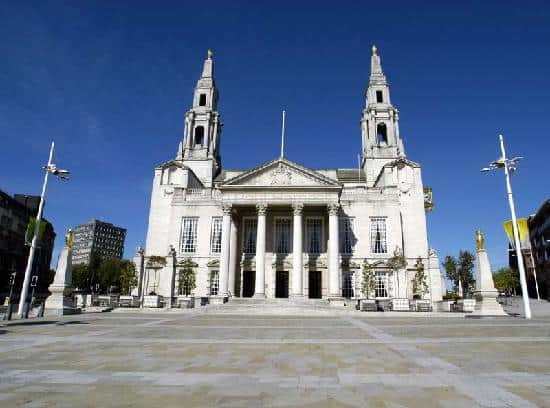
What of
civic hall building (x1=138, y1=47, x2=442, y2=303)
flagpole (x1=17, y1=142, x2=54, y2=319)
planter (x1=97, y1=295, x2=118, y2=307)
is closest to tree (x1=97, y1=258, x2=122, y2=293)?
civic hall building (x1=138, y1=47, x2=442, y2=303)

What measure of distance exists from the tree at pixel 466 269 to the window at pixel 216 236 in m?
50.0

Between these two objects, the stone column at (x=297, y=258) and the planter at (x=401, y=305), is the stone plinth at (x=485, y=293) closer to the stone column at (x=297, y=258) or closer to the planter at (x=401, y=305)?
the planter at (x=401, y=305)

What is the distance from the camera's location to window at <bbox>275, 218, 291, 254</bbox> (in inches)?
1585

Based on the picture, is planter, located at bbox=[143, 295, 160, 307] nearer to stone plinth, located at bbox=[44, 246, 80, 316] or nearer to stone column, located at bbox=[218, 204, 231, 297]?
stone column, located at bbox=[218, 204, 231, 297]

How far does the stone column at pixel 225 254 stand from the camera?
3509 cm

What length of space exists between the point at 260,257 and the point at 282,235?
6.07m

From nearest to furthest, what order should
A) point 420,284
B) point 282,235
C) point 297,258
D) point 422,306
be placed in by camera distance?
point 422,306 < point 297,258 < point 420,284 < point 282,235

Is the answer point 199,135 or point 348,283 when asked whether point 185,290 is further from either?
point 199,135

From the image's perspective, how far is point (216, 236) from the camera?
41.0m

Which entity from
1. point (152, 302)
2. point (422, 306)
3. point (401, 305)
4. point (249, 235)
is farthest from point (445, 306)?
point (152, 302)

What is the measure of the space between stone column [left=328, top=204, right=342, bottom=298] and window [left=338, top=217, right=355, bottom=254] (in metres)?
4.73

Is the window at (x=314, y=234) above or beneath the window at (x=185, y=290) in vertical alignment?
above

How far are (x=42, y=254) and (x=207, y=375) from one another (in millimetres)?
86124

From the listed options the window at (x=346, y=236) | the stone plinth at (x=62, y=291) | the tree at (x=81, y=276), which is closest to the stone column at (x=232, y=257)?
the window at (x=346, y=236)
